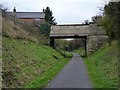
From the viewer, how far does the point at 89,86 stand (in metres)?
16.7

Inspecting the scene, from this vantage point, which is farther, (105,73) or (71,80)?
(105,73)

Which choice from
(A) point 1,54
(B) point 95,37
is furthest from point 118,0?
(B) point 95,37

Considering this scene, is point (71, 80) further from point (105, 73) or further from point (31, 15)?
point (31, 15)

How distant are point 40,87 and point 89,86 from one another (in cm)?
242

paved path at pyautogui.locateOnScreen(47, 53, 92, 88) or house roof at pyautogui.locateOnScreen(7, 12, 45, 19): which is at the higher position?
house roof at pyautogui.locateOnScreen(7, 12, 45, 19)

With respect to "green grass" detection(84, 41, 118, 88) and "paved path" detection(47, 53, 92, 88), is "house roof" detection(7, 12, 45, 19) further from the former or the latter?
"paved path" detection(47, 53, 92, 88)

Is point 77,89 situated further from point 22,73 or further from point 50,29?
point 50,29

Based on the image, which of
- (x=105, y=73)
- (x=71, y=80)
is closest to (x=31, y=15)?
(x=105, y=73)

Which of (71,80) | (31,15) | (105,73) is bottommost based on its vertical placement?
(105,73)

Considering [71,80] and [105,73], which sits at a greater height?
[71,80]

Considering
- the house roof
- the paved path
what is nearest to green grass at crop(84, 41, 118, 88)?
the paved path

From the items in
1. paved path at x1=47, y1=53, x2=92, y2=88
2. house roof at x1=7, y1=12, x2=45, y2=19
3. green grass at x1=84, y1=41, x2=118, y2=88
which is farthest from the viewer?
house roof at x1=7, y1=12, x2=45, y2=19

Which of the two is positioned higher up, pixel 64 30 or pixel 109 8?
pixel 109 8

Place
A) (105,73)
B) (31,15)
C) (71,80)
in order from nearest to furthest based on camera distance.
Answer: (71,80) < (105,73) < (31,15)
